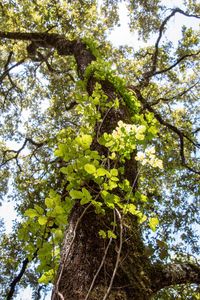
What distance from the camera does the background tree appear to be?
221 cm

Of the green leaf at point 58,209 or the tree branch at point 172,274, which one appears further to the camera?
the tree branch at point 172,274

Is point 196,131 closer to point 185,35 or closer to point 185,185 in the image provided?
point 185,185

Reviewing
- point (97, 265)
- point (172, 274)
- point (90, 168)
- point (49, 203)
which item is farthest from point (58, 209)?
point (172, 274)

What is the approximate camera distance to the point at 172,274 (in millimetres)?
2535

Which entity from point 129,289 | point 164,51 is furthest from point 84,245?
point 164,51

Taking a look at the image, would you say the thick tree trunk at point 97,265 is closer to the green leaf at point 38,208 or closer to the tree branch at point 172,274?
the tree branch at point 172,274

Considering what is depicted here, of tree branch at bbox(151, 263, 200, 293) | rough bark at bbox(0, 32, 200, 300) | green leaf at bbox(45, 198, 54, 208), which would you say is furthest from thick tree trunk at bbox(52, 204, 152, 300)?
green leaf at bbox(45, 198, 54, 208)

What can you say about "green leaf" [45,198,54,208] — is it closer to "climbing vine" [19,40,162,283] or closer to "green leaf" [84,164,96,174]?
"climbing vine" [19,40,162,283]

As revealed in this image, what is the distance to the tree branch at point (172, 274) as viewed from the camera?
2.46 metres

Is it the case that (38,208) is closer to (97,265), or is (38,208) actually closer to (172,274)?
(97,265)

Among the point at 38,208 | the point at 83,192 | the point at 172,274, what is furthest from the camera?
the point at 172,274

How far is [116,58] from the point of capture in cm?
1133

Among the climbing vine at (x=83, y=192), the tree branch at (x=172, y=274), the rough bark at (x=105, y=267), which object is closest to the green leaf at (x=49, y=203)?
the climbing vine at (x=83, y=192)

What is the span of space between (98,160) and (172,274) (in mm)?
1087
